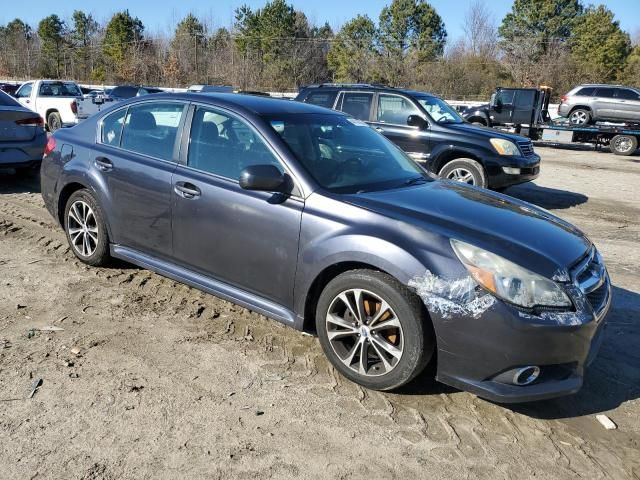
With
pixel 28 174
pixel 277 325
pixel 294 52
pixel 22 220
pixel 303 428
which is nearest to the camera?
pixel 303 428

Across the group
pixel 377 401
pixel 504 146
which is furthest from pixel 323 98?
pixel 377 401

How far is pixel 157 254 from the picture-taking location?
446 cm

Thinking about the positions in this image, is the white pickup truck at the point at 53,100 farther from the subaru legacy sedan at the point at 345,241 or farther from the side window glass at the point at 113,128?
the subaru legacy sedan at the point at 345,241

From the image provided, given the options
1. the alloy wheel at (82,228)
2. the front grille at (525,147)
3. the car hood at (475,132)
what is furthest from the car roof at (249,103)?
the front grille at (525,147)

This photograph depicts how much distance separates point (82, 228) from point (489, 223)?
142 inches

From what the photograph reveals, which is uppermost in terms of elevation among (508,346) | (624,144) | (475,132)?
(475,132)

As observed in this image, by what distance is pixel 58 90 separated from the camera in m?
18.5

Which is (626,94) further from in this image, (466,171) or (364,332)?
(364,332)

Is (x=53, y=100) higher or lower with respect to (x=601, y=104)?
Result: lower

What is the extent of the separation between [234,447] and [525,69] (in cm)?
4833

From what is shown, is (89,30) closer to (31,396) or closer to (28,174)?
(28,174)

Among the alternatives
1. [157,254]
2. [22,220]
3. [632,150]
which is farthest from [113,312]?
[632,150]

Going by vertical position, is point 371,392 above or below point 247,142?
below

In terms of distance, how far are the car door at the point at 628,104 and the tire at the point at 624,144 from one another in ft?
7.03
